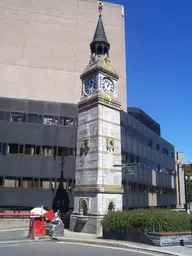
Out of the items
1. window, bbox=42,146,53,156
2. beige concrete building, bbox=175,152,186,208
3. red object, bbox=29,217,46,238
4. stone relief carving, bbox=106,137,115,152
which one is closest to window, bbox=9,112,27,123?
window, bbox=42,146,53,156

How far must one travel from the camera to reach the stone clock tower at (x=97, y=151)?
23578 mm

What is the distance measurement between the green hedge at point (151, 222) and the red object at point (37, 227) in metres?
5.14

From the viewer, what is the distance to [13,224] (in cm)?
3067

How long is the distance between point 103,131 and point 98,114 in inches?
63.4

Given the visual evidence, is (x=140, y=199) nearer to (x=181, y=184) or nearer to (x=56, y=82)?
(x=56, y=82)

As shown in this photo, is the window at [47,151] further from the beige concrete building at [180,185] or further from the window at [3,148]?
the beige concrete building at [180,185]

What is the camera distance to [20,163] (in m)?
32.7

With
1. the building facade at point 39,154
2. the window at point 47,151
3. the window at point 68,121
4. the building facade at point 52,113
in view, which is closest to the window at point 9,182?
the building facade at point 39,154

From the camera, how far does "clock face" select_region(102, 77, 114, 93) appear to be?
26.5 meters

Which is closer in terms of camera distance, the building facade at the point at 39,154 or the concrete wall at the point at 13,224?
the concrete wall at the point at 13,224

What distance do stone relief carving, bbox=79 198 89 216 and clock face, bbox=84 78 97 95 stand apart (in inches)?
395

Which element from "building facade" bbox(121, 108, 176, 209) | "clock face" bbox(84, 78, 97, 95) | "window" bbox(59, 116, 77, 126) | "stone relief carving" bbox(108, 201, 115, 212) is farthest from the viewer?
"building facade" bbox(121, 108, 176, 209)

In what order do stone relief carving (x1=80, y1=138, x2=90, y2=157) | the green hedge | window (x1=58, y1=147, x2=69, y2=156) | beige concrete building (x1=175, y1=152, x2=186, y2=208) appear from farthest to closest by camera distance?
beige concrete building (x1=175, y1=152, x2=186, y2=208) < window (x1=58, y1=147, x2=69, y2=156) < stone relief carving (x1=80, y1=138, x2=90, y2=157) < the green hedge

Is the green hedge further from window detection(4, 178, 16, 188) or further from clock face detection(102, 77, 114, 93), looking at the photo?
window detection(4, 178, 16, 188)
